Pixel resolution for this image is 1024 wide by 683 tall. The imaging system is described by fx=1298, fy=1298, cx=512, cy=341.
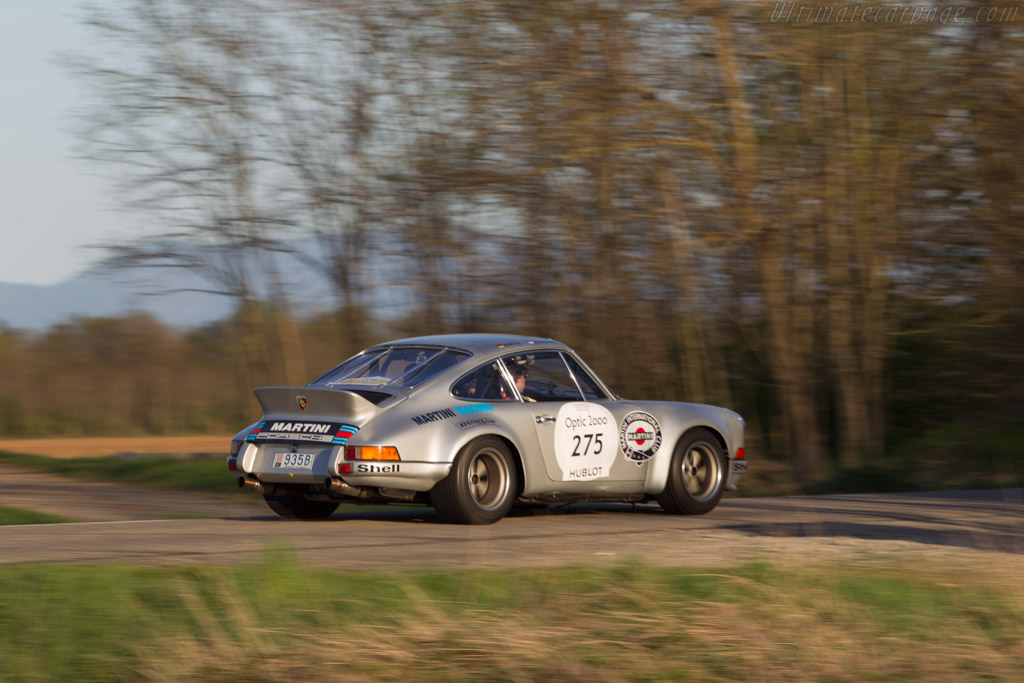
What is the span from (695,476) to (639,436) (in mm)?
810

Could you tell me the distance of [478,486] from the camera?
10188 mm

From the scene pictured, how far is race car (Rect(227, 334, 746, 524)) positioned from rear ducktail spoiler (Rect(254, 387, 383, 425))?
11mm

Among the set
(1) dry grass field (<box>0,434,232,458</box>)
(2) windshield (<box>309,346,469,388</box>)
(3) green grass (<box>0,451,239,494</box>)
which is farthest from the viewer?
(1) dry grass field (<box>0,434,232,458</box>)

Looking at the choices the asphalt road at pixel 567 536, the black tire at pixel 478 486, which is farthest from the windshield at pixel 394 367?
the asphalt road at pixel 567 536

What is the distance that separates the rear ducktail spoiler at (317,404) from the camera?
9734mm

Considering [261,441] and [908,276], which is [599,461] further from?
[908,276]

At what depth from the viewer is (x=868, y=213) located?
18172 millimetres

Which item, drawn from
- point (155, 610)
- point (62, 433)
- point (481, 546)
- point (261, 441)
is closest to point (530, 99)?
point (261, 441)

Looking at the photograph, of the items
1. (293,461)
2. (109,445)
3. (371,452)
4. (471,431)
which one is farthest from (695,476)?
(109,445)

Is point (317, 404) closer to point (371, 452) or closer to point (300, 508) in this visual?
point (371, 452)

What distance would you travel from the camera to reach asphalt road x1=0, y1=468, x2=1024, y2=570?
8.02 meters

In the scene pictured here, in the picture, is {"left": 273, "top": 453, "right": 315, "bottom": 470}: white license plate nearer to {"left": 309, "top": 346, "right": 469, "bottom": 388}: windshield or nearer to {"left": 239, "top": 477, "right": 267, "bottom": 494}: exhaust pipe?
{"left": 239, "top": 477, "right": 267, "bottom": 494}: exhaust pipe

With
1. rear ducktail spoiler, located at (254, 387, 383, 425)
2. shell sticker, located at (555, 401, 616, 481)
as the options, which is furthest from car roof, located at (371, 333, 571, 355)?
→ rear ducktail spoiler, located at (254, 387, 383, 425)

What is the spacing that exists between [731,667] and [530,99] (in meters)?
13.3
